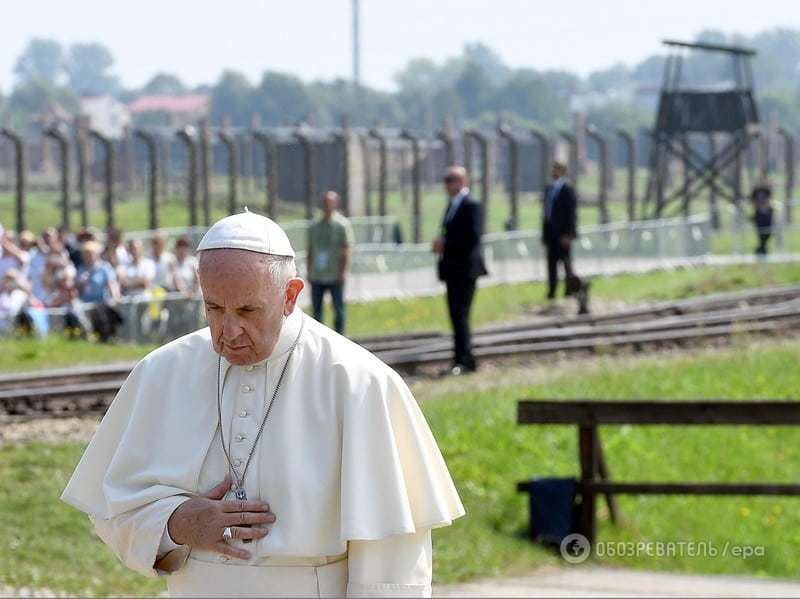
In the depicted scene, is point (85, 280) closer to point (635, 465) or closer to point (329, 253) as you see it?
point (329, 253)

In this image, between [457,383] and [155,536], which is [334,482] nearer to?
[155,536]

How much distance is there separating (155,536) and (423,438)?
2.33ft

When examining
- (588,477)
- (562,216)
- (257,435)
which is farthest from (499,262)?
(257,435)

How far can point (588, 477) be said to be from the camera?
1159 cm

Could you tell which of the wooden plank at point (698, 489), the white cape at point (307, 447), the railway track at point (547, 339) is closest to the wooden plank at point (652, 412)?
the wooden plank at point (698, 489)

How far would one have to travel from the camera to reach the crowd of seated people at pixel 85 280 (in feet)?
64.2

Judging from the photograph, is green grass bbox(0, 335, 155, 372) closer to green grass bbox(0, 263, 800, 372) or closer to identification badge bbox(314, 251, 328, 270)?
green grass bbox(0, 263, 800, 372)

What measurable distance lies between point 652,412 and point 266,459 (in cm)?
691

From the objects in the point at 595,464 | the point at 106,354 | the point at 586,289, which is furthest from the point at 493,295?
the point at 595,464

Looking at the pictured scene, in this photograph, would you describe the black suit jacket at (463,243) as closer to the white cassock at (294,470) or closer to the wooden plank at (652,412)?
the wooden plank at (652,412)

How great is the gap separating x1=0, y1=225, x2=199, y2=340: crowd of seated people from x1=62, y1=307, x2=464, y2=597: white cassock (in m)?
14.9

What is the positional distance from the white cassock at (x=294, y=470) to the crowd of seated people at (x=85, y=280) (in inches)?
586

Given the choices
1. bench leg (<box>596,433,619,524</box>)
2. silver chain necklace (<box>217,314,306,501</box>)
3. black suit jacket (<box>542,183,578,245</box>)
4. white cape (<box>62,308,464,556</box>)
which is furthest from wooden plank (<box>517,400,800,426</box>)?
black suit jacket (<box>542,183,578,245</box>)

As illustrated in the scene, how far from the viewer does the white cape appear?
179 inches
